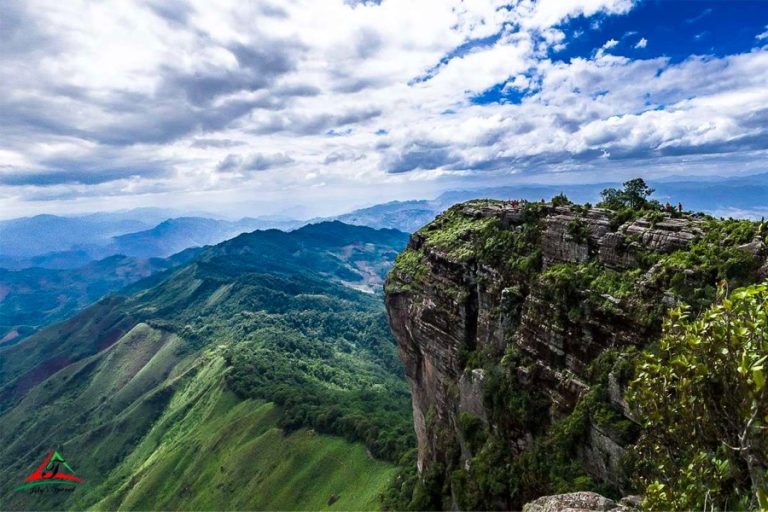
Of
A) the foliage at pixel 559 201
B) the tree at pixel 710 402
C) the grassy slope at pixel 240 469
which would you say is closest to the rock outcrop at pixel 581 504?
the tree at pixel 710 402

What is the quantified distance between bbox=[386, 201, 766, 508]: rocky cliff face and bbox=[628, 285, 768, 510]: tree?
16.9m

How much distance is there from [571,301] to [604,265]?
12.9ft

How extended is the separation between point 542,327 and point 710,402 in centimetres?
2612

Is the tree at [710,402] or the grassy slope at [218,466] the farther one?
the grassy slope at [218,466]

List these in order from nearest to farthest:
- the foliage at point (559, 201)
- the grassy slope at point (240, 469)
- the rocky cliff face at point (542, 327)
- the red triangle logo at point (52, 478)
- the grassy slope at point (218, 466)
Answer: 1. the rocky cliff face at point (542, 327)
2. the foliage at point (559, 201)
3. the grassy slope at point (240, 469)
4. the grassy slope at point (218, 466)
5. the red triangle logo at point (52, 478)

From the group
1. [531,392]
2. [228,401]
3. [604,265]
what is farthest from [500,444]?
[228,401]

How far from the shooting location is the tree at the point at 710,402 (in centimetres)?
888

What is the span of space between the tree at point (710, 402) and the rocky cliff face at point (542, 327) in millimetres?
A: 16878

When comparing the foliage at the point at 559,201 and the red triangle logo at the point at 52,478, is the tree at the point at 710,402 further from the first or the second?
the red triangle logo at the point at 52,478

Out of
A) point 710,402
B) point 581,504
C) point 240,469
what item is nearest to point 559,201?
point 581,504

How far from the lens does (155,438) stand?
18775 centimetres

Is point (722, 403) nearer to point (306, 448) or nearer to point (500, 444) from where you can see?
point (500, 444)

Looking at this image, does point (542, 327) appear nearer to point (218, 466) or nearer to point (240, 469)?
point (240, 469)

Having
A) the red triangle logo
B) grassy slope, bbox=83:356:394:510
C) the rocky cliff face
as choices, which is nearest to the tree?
the rocky cliff face
